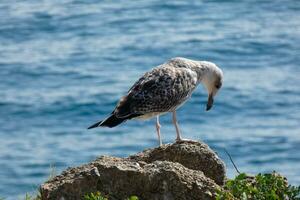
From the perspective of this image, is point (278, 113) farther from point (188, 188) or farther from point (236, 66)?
point (188, 188)

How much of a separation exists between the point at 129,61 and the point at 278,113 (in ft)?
12.5

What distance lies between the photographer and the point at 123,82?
923 inches

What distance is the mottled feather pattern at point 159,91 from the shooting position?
394 inches

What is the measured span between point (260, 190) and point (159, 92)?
2864mm

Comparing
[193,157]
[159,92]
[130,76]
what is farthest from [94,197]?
[130,76]

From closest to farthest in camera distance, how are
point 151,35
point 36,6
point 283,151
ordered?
point 283,151
point 151,35
point 36,6

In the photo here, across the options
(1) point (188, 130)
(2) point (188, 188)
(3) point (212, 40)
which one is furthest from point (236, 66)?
(2) point (188, 188)

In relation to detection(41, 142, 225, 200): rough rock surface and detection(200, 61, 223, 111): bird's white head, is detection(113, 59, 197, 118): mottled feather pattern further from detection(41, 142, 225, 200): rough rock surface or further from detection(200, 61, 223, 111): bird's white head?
detection(41, 142, 225, 200): rough rock surface

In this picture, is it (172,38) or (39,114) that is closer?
(39,114)

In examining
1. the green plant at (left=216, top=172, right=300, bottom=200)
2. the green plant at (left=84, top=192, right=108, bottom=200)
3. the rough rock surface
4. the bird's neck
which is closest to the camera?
the green plant at (left=84, top=192, right=108, bottom=200)

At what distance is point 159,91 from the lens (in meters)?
10.2

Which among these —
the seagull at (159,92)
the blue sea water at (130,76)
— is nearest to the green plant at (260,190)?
the seagull at (159,92)

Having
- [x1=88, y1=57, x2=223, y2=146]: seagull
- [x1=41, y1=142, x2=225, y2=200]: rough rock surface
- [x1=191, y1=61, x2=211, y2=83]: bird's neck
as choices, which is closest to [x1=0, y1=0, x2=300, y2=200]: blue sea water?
[x1=191, y1=61, x2=211, y2=83]: bird's neck

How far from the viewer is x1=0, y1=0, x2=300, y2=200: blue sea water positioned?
21.0 m
